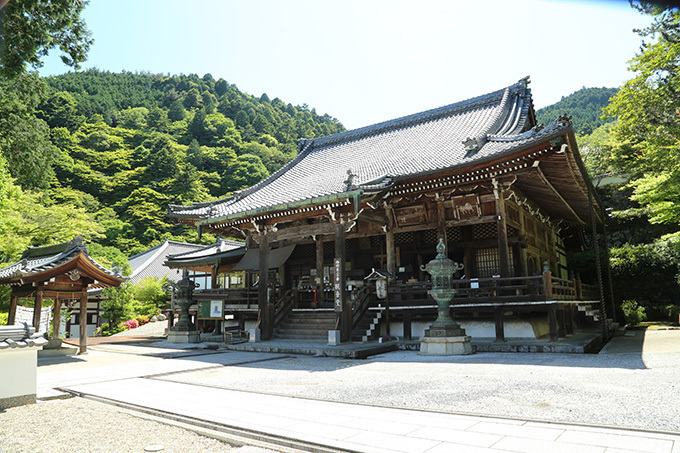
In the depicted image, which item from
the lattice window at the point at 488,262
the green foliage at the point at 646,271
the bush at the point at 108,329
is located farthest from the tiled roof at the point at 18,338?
the green foliage at the point at 646,271

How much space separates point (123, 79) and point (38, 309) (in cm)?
9053

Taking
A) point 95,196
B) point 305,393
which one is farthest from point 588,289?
point 95,196

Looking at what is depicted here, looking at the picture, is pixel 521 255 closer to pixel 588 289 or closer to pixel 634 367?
pixel 588 289

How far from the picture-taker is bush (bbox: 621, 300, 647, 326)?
2158 cm

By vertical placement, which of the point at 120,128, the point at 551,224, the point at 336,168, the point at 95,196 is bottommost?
the point at 551,224

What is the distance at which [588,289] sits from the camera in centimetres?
1775

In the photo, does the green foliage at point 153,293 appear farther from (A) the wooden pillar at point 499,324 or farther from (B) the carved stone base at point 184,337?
(A) the wooden pillar at point 499,324

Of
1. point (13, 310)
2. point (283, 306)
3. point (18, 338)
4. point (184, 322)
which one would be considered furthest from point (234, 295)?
point (18, 338)

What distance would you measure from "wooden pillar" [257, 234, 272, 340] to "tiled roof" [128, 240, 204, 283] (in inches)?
764

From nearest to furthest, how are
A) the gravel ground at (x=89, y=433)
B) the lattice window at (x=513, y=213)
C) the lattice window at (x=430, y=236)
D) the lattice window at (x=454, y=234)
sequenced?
1. the gravel ground at (x=89, y=433)
2. the lattice window at (x=513, y=213)
3. the lattice window at (x=454, y=234)
4. the lattice window at (x=430, y=236)

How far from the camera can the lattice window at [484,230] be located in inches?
577

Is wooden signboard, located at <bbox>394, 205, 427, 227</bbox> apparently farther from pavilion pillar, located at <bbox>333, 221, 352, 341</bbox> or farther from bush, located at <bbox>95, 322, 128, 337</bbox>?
bush, located at <bbox>95, 322, 128, 337</bbox>

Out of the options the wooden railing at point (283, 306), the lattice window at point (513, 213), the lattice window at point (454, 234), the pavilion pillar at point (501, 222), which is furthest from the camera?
the lattice window at point (454, 234)

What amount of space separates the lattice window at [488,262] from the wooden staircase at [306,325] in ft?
18.1
